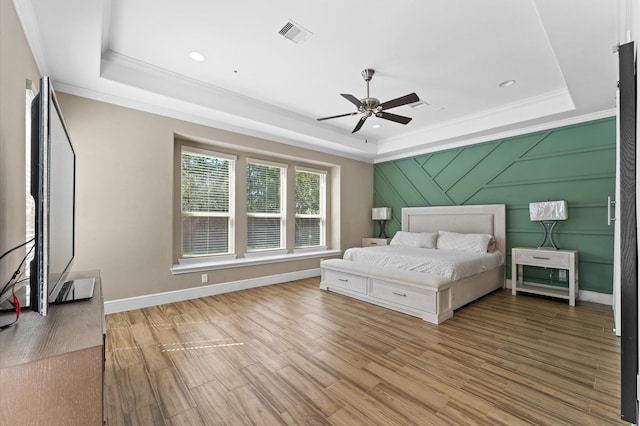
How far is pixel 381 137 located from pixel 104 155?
15.6 ft

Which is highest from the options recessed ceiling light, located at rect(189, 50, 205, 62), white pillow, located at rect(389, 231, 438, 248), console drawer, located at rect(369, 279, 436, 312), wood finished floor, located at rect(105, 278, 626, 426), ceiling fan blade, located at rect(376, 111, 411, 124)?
recessed ceiling light, located at rect(189, 50, 205, 62)

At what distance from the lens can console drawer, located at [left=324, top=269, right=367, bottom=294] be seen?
3.84 meters

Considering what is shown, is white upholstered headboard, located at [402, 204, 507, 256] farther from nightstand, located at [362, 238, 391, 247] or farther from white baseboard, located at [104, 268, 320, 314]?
white baseboard, located at [104, 268, 320, 314]

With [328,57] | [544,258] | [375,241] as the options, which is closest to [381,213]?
[375,241]

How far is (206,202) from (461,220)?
450 cm

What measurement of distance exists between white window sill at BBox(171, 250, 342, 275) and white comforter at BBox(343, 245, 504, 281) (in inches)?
47.2

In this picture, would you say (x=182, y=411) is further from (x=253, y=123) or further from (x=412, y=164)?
(x=412, y=164)

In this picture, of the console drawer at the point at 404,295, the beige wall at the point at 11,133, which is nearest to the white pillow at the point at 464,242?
the console drawer at the point at 404,295

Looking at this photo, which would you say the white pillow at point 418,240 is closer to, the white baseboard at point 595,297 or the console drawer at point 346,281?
the console drawer at point 346,281

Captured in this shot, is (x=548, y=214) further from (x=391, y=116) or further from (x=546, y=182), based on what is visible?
(x=391, y=116)

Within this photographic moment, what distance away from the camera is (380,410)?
1678mm

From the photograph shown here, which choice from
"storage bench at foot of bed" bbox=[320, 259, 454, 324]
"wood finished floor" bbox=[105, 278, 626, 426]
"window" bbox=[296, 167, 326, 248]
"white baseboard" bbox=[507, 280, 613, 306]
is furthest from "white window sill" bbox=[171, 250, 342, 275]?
"white baseboard" bbox=[507, 280, 613, 306]

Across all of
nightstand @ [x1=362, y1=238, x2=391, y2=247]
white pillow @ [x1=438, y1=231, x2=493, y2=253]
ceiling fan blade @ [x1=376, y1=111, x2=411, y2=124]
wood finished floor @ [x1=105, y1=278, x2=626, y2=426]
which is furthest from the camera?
nightstand @ [x1=362, y1=238, x2=391, y2=247]

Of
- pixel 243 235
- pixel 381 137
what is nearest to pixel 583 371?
pixel 243 235
